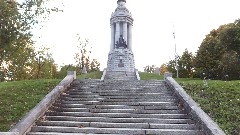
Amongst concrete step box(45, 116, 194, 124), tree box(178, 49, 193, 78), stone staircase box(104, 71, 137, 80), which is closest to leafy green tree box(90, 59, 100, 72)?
tree box(178, 49, 193, 78)

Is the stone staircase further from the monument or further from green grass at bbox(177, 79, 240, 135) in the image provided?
green grass at bbox(177, 79, 240, 135)

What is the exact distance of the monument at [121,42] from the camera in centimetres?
3256

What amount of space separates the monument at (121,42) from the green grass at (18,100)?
16.2 m

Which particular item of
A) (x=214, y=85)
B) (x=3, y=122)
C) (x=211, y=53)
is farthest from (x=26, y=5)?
(x=211, y=53)

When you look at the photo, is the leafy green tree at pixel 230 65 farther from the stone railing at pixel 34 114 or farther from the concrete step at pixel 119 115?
the concrete step at pixel 119 115

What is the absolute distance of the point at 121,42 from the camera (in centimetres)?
3391

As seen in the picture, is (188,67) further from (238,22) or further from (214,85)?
(214,85)

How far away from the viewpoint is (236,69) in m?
30.9

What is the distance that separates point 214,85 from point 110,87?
5695 millimetres

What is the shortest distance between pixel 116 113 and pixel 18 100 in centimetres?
495

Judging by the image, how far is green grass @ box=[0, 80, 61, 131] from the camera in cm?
1079

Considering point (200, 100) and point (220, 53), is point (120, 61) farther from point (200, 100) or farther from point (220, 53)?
point (200, 100)

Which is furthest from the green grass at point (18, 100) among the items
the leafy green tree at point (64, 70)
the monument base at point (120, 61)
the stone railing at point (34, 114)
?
the leafy green tree at point (64, 70)

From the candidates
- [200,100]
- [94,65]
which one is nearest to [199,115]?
[200,100]
